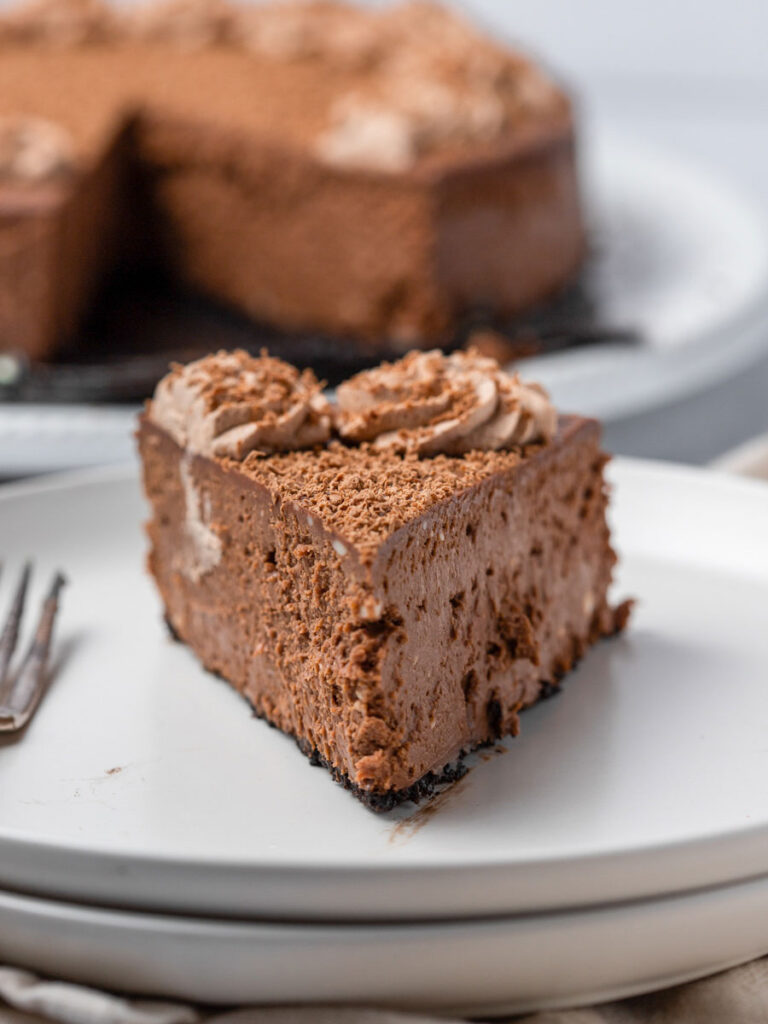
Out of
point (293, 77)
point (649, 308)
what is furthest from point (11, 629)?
point (293, 77)

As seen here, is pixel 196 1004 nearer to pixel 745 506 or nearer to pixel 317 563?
pixel 317 563

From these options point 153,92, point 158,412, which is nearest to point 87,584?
point 158,412

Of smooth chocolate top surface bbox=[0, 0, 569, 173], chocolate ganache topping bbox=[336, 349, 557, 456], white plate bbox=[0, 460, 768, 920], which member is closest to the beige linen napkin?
white plate bbox=[0, 460, 768, 920]

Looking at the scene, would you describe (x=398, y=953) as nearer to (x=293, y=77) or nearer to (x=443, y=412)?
(x=443, y=412)

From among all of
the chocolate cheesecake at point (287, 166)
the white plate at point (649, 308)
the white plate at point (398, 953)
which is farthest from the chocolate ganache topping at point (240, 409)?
the chocolate cheesecake at point (287, 166)

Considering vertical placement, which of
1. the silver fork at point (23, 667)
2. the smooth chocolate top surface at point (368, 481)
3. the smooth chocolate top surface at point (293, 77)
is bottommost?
the silver fork at point (23, 667)

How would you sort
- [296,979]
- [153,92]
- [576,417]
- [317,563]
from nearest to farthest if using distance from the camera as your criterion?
[296,979], [317,563], [576,417], [153,92]

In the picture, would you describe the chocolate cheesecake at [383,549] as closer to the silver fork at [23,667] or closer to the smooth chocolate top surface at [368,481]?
the smooth chocolate top surface at [368,481]
